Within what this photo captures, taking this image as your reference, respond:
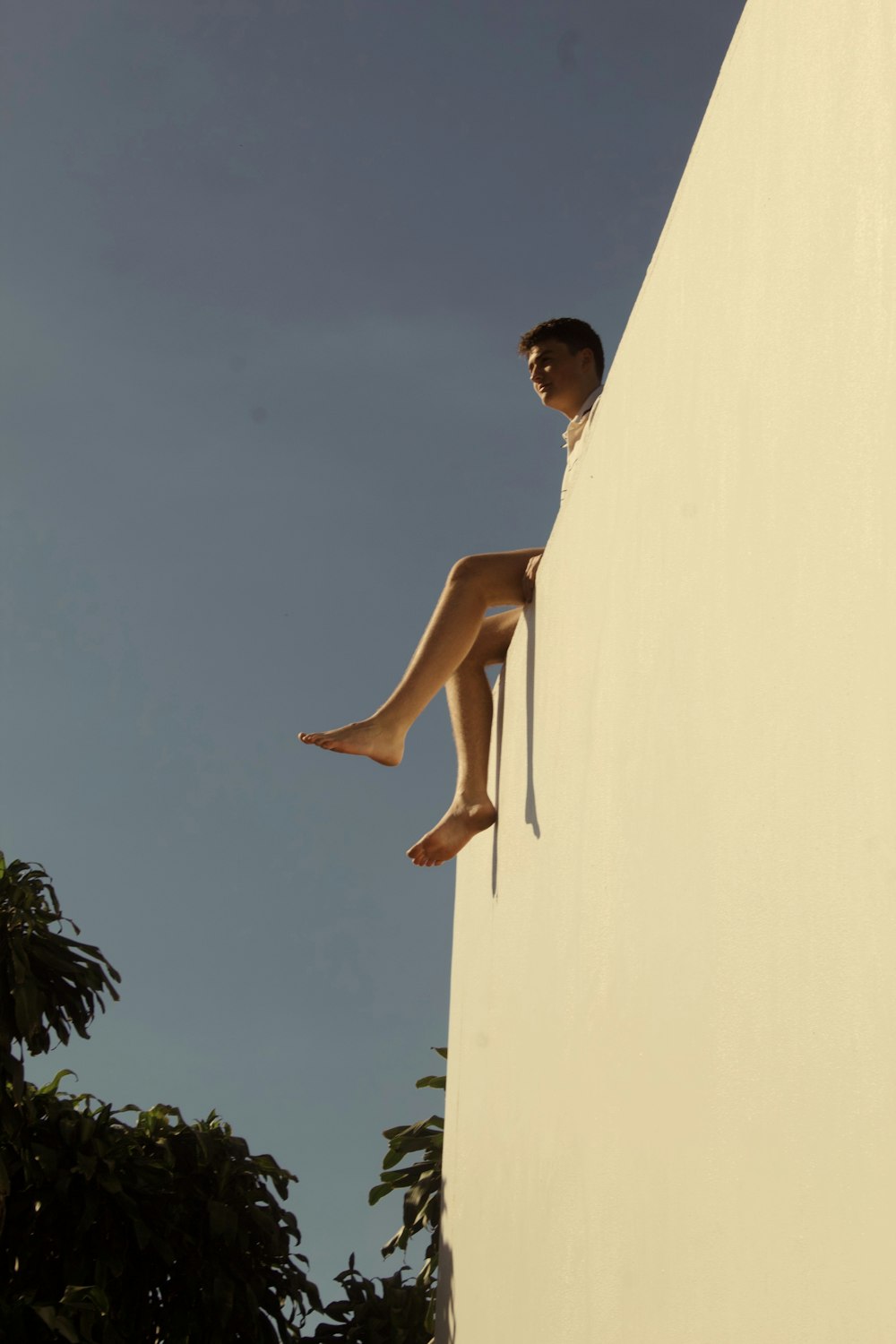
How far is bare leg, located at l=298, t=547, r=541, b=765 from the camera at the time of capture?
11.0 ft

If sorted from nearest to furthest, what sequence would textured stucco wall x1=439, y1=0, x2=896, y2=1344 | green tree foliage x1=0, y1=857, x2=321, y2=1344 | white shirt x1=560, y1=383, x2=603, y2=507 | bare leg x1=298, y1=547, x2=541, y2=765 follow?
textured stucco wall x1=439, y1=0, x2=896, y2=1344 → bare leg x1=298, y1=547, x2=541, y2=765 → white shirt x1=560, y1=383, x2=603, y2=507 → green tree foliage x1=0, y1=857, x2=321, y2=1344

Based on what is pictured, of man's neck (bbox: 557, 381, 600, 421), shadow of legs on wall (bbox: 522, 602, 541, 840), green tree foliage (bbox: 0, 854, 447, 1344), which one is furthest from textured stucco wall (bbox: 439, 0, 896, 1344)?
green tree foliage (bbox: 0, 854, 447, 1344)

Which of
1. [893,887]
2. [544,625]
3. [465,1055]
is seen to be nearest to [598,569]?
[544,625]

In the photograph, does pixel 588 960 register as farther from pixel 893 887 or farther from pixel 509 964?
pixel 893 887

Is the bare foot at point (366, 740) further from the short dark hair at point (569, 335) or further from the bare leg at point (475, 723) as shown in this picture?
the short dark hair at point (569, 335)

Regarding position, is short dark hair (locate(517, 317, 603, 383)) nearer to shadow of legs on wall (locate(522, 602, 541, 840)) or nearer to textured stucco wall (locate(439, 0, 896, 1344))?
shadow of legs on wall (locate(522, 602, 541, 840))

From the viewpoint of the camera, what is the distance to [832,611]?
1.30 metres

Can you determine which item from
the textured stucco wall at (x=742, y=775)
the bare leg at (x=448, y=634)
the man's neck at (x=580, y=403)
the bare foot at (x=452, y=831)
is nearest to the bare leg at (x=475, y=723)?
the bare foot at (x=452, y=831)

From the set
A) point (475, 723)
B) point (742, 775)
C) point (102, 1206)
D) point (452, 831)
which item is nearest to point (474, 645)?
point (475, 723)

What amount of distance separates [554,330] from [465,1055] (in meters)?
2.14

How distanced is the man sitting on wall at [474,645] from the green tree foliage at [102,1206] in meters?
2.43

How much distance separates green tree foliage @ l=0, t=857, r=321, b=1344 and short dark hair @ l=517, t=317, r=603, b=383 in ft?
10.3

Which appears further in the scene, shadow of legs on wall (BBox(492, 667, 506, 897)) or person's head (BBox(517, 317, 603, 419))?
person's head (BBox(517, 317, 603, 419))

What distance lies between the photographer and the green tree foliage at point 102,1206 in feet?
17.7
